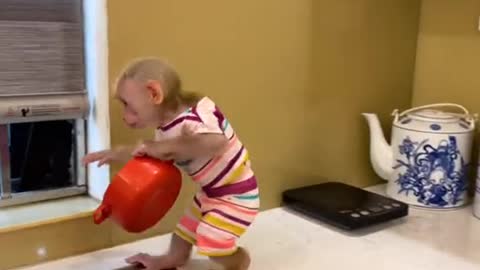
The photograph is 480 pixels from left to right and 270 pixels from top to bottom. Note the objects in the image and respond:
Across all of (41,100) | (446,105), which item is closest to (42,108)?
(41,100)

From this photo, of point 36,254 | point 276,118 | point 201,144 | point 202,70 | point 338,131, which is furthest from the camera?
point 338,131

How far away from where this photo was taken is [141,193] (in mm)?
793

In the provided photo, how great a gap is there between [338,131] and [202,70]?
14.5 inches

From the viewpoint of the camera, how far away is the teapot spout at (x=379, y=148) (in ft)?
4.21

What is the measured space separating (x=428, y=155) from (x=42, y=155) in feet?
2.35

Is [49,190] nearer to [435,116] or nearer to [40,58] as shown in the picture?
[40,58]

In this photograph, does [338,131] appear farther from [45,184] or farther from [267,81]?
[45,184]

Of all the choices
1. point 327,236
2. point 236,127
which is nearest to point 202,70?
point 236,127

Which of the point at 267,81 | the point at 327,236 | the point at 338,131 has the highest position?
the point at 267,81

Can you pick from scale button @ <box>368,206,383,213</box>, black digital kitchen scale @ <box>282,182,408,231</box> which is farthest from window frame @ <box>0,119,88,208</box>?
scale button @ <box>368,206,383,213</box>

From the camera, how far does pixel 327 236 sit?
1078 millimetres

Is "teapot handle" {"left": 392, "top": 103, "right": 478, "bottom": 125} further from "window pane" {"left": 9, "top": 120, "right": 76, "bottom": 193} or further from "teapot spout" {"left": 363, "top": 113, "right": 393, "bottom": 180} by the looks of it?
"window pane" {"left": 9, "top": 120, "right": 76, "bottom": 193}

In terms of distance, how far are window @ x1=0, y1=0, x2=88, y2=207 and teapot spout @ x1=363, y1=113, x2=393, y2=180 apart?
0.59 m

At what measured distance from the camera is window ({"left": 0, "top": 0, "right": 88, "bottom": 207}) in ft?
3.05
